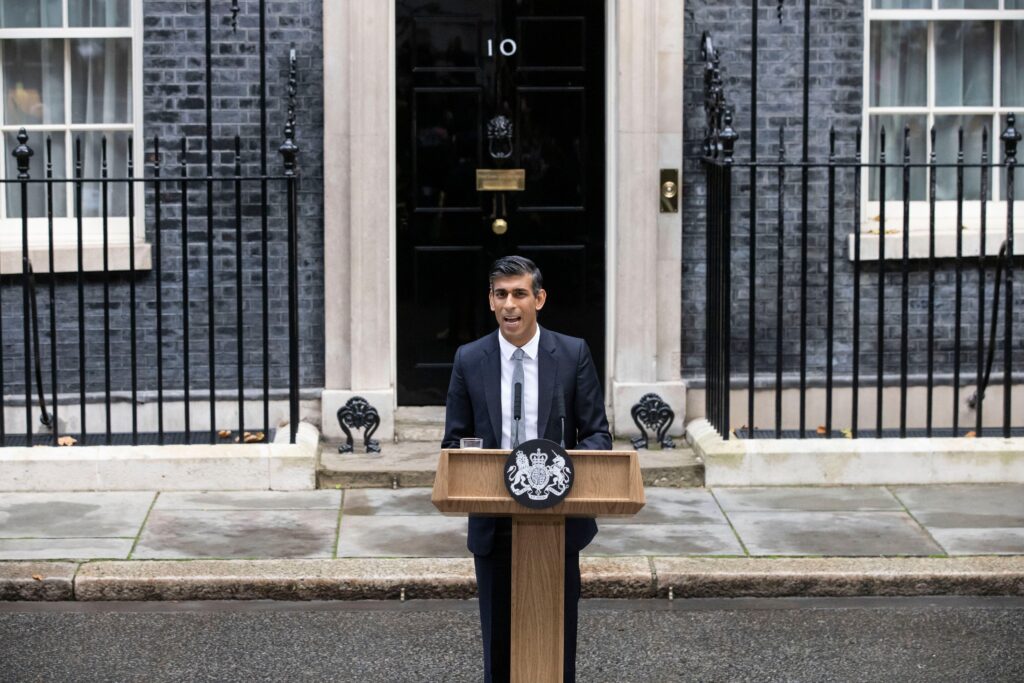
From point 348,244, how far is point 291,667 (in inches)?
142

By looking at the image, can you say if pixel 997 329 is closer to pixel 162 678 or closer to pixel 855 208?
pixel 855 208

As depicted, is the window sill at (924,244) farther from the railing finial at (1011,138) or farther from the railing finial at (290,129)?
the railing finial at (290,129)

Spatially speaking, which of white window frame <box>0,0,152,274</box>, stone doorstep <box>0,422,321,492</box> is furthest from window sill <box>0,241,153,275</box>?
stone doorstep <box>0,422,321,492</box>

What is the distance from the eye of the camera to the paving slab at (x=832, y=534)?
7.80m

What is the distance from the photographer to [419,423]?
9.83m

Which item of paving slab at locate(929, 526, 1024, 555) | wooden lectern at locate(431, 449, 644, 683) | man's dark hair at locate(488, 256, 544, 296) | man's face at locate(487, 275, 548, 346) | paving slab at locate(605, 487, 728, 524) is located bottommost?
paving slab at locate(929, 526, 1024, 555)

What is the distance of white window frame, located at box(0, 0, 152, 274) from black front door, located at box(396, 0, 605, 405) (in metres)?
1.47

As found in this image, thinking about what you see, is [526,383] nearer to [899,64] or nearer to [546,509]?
[546,509]

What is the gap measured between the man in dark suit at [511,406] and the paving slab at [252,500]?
335 cm

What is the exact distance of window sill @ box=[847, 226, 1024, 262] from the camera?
32.2 feet

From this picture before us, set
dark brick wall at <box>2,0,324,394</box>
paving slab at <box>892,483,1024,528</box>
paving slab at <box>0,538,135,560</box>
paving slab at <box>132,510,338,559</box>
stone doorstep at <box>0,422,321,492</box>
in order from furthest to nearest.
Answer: dark brick wall at <box>2,0,324,394</box>
stone doorstep at <box>0,422,321,492</box>
paving slab at <box>892,483,1024,528</box>
paving slab at <box>132,510,338,559</box>
paving slab at <box>0,538,135,560</box>

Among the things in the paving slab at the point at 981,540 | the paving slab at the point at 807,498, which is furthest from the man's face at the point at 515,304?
the paving slab at the point at 807,498

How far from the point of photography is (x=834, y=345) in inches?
392

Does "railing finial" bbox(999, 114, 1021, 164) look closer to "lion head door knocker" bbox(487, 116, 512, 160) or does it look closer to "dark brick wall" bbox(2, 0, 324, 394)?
"lion head door knocker" bbox(487, 116, 512, 160)
